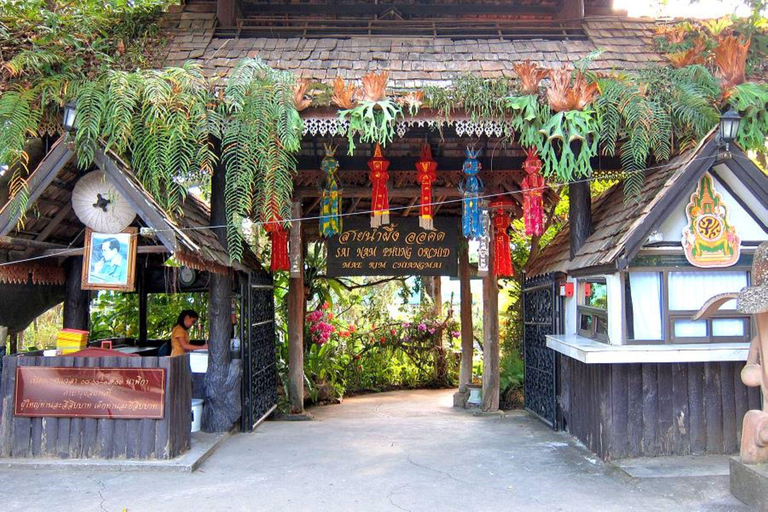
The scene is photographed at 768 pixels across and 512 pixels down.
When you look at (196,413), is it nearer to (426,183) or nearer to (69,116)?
(69,116)

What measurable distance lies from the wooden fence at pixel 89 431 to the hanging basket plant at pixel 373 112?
3254 millimetres

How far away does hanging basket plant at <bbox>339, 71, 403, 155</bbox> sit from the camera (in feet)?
22.8

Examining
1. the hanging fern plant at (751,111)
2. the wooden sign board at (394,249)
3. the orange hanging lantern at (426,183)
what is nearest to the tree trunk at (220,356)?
the wooden sign board at (394,249)

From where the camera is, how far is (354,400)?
41.7 ft

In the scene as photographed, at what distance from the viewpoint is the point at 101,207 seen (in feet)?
22.9

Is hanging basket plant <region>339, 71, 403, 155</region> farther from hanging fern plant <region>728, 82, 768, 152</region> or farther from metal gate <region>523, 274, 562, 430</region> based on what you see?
hanging fern plant <region>728, 82, 768, 152</region>

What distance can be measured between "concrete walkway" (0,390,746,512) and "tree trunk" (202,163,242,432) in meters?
0.36

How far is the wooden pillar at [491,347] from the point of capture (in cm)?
1045

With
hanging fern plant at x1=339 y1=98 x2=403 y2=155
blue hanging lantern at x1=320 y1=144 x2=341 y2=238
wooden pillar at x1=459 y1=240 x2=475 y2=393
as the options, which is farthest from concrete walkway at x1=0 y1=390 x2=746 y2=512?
hanging fern plant at x1=339 y1=98 x2=403 y2=155

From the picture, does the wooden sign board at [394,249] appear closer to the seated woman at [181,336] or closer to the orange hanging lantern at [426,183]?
the orange hanging lantern at [426,183]

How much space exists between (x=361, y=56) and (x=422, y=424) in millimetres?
5269

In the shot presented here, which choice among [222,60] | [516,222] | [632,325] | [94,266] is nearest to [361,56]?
[222,60]

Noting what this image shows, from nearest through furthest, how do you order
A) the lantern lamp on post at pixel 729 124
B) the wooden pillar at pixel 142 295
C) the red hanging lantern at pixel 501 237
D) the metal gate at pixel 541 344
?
the lantern lamp on post at pixel 729 124 → the metal gate at pixel 541 344 → the red hanging lantern at pixel 501 237 → the wooden pillar at pixel 142 295

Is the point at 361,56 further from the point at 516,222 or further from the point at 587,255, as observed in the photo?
the point at 516,222
